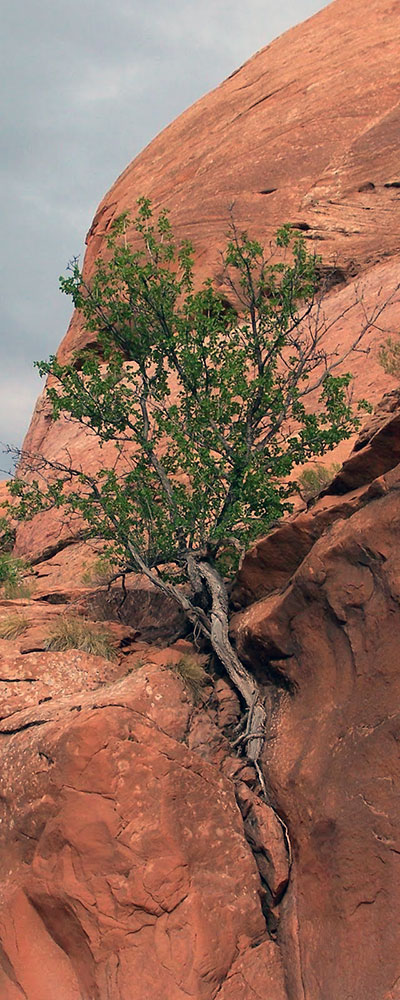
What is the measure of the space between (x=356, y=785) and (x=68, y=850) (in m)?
2.32

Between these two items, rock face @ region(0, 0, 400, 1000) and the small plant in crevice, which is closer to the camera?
rock face @ region(0, 0, 400, 1000)

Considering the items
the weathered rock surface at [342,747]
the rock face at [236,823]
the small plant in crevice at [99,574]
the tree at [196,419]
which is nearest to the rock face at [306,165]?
the small plant in crevice at [99,574]

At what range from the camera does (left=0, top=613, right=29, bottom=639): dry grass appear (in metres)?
9.40

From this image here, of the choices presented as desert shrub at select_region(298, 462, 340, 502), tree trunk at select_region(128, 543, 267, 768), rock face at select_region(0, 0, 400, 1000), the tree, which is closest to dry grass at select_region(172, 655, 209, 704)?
rock face at select_region(0, 0, 400, 1000)

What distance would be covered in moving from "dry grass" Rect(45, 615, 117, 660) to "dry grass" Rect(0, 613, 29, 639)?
0.40 m

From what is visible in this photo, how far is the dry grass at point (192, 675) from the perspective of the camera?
805cm

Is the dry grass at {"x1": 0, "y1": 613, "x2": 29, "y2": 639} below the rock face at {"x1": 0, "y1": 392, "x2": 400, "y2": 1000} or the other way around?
the other way around

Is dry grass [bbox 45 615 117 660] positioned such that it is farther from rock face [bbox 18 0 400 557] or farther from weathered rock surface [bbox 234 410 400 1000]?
rock face [bbox 18 0 400 557]

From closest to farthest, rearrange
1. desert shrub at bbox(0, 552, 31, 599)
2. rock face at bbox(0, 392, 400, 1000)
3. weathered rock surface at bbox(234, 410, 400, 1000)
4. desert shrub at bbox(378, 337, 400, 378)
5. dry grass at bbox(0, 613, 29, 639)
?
weathered rock surface at bbox(234, 410, 400, 1000)
rock face at bbox(0, 392, 400, 1000)
dry grass at bbox(0, 613, 29, 639)
desert shrub at bbox(0, 552, 31, 599)
desert shrub at bbox(378, 337, 400, 378)

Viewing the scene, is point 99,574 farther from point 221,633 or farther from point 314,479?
point 221,633

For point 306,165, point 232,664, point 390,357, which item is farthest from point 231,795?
point 306,165

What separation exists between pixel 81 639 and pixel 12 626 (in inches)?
40.1

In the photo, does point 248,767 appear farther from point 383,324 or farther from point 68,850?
point 383,324

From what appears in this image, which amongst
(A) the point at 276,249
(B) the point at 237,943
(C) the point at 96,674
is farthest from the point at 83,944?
(A) the point at 276,249
